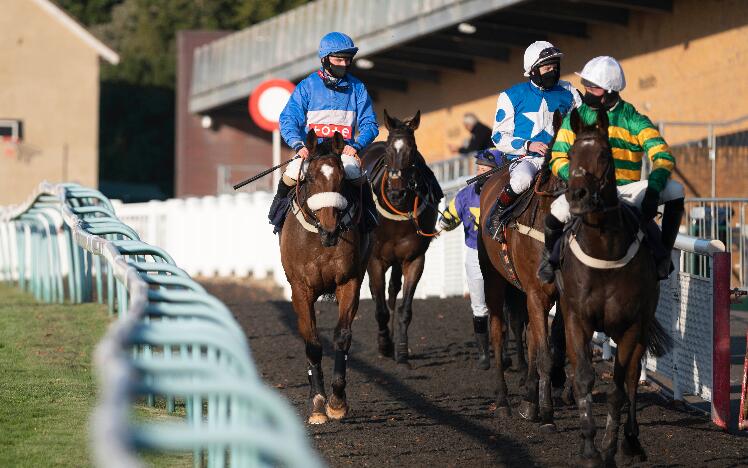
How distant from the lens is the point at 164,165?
2131 inches

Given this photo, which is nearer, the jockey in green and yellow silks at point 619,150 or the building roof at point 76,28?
the jockey in green and yellow silks at point 619,150

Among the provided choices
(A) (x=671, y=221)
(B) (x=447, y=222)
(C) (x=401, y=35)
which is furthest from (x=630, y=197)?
(C) (x=401, y=35)

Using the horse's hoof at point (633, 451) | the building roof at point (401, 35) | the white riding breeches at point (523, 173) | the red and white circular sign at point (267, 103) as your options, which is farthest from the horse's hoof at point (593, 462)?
the building roof at point (401, 35)

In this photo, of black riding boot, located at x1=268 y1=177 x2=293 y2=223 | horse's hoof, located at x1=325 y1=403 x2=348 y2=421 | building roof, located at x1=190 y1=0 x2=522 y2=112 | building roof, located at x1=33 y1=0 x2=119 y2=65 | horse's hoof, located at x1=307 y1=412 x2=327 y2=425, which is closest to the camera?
horse's hoof, located at x1=307 y1=412 x2=327 y2=425

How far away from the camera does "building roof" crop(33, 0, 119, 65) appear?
42188 mm

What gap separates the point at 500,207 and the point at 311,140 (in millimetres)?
1295

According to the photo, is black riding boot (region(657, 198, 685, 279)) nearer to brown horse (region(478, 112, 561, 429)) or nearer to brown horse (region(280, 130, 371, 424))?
brown horse (region(478, 112, 561, 429))

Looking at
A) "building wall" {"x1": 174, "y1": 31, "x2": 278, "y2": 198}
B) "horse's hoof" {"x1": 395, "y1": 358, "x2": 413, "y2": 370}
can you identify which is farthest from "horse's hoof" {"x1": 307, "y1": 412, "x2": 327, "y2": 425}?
"building wall" {"x1": 174, "y1": 31, "x2": 278, "y2": 198}

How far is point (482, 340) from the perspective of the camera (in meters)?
11.7

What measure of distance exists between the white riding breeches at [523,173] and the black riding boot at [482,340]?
2.22m

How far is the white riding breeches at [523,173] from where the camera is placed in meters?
9.33

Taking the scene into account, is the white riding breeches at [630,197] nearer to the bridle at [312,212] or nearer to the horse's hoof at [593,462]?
the horse's hoof at [593,462]

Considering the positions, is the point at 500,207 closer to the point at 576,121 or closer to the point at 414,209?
the point at 576,121

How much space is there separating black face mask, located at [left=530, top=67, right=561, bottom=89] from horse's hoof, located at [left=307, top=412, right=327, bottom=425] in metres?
2.68
